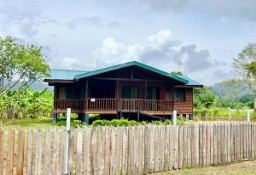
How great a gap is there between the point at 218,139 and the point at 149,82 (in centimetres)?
1886

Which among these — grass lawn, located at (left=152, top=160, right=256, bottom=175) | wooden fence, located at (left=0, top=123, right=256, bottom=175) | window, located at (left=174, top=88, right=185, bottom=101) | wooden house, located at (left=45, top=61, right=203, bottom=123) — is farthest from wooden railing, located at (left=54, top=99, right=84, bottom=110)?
grass lawn, located at (left=152, top=160, right=256, bottom=175)

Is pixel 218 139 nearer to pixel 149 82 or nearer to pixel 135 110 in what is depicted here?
pixel 135 110

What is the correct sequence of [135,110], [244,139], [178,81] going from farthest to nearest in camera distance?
[178,81], [135,110], [244,139]

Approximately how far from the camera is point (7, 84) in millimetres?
29281

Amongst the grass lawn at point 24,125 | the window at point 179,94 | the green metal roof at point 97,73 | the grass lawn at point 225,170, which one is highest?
the green metal roof at point 97,73

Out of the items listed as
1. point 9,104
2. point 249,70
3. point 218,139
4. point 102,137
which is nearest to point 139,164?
point 102,137

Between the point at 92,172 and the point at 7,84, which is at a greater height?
the point at 7,84

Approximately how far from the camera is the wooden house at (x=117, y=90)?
25.9 meters

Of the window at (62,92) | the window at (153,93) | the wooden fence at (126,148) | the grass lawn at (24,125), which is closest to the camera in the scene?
the wooden fence at (126,148)

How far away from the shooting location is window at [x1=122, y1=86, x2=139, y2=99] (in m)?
29.3

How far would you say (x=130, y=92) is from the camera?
2944 centimetres

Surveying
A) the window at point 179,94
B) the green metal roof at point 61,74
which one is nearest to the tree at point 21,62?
the green metal roof at point 61,74

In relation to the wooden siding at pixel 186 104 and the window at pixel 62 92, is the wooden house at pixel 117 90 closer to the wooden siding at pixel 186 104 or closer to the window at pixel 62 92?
the window at pixel 62 92

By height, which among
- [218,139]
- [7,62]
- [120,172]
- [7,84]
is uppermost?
[7,62]
